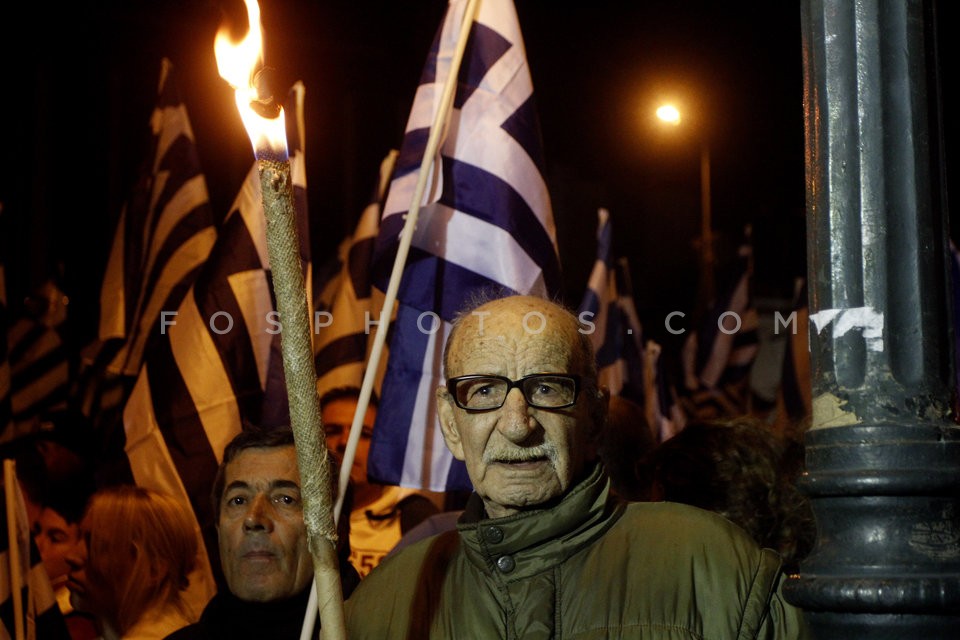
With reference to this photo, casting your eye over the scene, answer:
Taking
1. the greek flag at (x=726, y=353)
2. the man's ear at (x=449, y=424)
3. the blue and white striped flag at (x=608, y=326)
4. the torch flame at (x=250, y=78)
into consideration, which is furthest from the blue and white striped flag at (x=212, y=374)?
the greek flag at (x=726, y=353)

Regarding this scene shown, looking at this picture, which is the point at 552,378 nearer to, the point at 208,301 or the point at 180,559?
the point at 180,559

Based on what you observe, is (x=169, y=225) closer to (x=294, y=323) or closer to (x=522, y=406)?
(x=522, y=406)

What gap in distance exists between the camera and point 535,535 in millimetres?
2502

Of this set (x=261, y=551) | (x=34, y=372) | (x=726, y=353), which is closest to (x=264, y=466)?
(x=261, y=551)

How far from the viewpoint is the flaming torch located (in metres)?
1.48

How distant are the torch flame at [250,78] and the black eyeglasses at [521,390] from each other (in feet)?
3.21

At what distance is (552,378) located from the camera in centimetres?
263

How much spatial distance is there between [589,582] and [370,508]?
368 centimetres

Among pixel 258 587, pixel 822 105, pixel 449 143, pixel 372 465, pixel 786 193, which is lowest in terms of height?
pixel 258 587

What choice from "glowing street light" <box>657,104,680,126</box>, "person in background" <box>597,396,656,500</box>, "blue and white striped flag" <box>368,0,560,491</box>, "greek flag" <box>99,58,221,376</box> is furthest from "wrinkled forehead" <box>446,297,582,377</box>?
"glowing street light" <box>657,104,680,126</box>

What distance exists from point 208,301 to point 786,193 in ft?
52.4

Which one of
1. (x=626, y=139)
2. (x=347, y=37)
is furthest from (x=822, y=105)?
(x=626, y=139)

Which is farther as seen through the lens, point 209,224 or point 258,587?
point 209,224

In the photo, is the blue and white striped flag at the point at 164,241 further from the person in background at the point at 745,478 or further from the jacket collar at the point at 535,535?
the jacket collar at the point at 535,535
